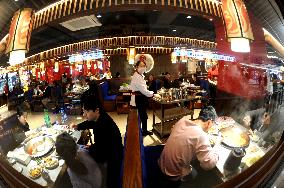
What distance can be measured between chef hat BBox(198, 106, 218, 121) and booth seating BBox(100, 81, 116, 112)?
1.37 ft

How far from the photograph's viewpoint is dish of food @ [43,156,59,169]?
3.45 feet

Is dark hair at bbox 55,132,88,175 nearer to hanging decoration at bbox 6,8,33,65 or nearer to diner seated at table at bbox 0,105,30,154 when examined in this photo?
diner seated at table at bbox 0,105,30,154

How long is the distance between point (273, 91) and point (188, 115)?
0.43 m

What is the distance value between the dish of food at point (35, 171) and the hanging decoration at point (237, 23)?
42.7 inches

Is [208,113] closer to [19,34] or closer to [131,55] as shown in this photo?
[131,55]

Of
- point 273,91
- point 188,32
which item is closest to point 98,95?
point 188,32

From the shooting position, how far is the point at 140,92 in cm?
103

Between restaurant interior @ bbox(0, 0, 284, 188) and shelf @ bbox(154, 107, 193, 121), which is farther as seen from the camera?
shelf @ bbox(154, 107, 193, 121)

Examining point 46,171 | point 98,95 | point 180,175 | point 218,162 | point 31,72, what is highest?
point 31,72

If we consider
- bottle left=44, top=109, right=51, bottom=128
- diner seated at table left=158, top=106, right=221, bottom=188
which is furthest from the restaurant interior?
diner seated at table left=158, top=106, right=221, bottom=188

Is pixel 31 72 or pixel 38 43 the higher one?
pixel 38 43

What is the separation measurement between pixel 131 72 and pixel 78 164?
A: 0.60m

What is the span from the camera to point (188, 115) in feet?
3.39

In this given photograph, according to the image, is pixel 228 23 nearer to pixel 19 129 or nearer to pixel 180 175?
pixel 19 129
